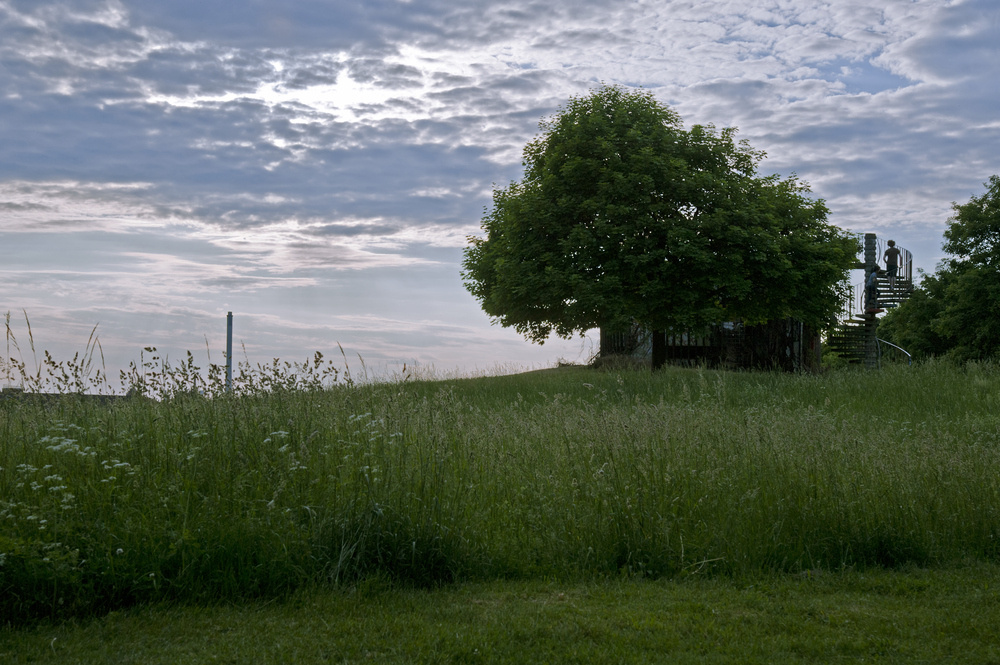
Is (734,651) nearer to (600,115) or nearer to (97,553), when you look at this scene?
(97,553)

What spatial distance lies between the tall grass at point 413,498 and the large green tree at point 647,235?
13.9 meters

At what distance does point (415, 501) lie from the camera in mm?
5801

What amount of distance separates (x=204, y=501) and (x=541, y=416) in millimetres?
5150

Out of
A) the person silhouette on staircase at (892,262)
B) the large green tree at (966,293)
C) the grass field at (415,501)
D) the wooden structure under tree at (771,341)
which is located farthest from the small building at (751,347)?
the grass field at (415,501)

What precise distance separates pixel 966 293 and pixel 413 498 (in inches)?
1450

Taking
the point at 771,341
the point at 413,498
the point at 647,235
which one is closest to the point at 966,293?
the point at 771,341

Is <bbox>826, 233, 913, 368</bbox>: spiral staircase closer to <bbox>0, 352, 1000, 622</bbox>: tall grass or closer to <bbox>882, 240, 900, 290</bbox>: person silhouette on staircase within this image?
<bbox>882, 240, 900, 290</bbox>: person silhouette on staircase

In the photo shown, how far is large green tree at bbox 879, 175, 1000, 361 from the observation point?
113ft

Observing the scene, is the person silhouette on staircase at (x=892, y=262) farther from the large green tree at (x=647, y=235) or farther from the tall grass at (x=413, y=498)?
the tall grass at (x=413, y=498)

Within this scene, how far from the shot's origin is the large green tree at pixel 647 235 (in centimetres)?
2223

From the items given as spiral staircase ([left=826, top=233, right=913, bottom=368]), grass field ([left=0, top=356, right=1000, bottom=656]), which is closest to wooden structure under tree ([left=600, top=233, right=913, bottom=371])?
spiral staircase ([left=826, top=233, right=913, bottom=368])

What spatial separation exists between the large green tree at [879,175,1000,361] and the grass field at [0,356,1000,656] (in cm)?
3110

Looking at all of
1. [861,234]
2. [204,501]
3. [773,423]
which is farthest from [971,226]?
[204,501]

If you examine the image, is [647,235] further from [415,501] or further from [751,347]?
[415,501]
